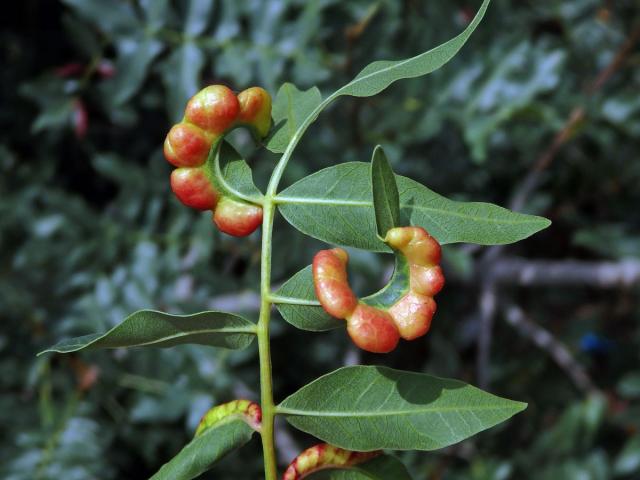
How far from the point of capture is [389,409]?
2.16ft

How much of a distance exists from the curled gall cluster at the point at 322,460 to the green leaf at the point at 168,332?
0.33 ft

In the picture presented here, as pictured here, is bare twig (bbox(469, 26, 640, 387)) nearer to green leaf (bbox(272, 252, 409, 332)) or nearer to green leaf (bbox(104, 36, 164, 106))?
green leaf (bbox(104, 36, 164, 106))

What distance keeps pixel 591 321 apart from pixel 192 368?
1546 mm

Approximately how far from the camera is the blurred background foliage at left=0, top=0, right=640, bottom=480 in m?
1.60

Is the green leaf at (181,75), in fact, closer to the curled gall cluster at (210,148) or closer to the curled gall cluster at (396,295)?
the curled gall cluster at (210,148)

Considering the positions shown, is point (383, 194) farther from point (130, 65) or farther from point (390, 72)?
point (130, 65)

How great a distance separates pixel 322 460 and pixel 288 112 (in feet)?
0.96

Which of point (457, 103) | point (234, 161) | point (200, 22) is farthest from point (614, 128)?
point (234, 161)

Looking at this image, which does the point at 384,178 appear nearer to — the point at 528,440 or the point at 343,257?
the point at 343,257

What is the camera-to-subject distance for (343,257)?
62 centimetres

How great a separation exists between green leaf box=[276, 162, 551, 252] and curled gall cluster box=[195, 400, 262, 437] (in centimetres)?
14

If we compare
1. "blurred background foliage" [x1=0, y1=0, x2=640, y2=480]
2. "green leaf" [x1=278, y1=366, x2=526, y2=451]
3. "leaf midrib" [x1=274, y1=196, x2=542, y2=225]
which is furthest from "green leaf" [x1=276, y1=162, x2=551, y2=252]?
"blurred background foliage" [x1=0, y1=0, x2=640, y2=480]

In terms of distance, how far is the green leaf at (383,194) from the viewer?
0.58m

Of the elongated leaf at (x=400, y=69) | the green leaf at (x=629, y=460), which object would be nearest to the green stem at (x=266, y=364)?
the elongated leaf at (x=400, y=69)
